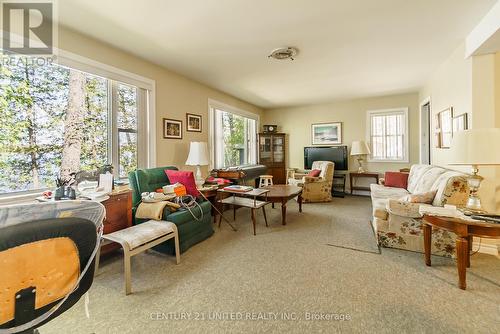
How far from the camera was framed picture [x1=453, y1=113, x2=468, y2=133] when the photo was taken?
271 centimetres

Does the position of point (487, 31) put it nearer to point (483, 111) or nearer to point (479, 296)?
point (483, 111)

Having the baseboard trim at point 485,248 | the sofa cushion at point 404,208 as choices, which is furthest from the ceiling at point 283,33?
the baseboard trim at point 485,248

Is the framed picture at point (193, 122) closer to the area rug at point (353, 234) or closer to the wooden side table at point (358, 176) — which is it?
the area rug at point (353, 234)

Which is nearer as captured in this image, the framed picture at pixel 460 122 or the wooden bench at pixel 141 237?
the wooden bench at pixel 141 237

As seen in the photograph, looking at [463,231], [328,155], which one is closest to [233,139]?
[328,155]

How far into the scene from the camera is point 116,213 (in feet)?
7.97

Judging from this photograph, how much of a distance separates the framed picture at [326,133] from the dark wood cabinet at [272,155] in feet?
2.91

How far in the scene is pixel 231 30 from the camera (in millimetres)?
2492

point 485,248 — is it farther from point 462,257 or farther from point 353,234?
point 353,234

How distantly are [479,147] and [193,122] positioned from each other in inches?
149

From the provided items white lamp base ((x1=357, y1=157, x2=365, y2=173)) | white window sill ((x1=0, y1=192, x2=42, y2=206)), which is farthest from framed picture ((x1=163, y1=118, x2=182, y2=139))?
white lamp base ((x1=357, y1=157, x2=365, y2=173))

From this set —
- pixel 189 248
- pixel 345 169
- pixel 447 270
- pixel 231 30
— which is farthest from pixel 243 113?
pixel 447 270

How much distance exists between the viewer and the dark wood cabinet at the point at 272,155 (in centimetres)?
651

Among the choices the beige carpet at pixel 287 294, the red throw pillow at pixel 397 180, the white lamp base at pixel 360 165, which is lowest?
the beige carpet at pixel 287 294
